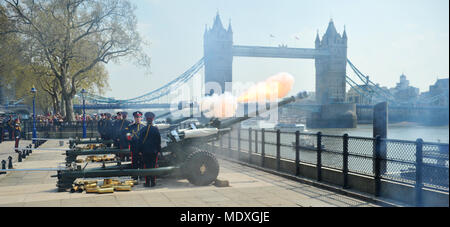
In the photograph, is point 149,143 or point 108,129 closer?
point 149,143

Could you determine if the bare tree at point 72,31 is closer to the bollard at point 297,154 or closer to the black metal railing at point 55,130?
the black metal railing at point 55,130

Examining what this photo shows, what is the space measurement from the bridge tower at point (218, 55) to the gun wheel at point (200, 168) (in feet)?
136

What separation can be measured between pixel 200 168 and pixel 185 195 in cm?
106

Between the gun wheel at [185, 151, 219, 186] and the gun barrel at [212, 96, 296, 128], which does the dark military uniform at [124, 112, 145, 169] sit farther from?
the gun barrel at [212, 96, 296, 128]

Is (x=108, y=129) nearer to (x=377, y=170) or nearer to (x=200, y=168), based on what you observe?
(x=200, y=168)

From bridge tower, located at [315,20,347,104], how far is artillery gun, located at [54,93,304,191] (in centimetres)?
5567

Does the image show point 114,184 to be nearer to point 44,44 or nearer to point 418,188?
point 418,188

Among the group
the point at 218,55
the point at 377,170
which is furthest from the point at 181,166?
the point at 218,55

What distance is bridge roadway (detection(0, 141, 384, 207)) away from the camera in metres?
7.31

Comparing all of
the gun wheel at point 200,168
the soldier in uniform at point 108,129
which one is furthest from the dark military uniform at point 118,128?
the gun wheel at point 200,168

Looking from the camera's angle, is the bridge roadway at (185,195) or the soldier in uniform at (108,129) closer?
the bridge roadway at (185,195)

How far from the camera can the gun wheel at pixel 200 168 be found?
9016 millimetres

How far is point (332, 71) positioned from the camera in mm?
64375

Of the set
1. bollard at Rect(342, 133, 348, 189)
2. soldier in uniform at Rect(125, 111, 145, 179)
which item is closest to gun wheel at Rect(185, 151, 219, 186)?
soldier in uniform at Rect(125, 111, 145, 179)
